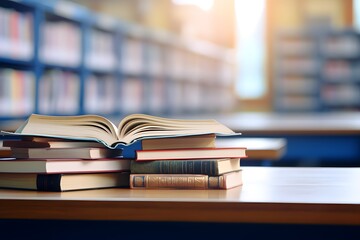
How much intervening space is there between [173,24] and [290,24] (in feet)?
6.68

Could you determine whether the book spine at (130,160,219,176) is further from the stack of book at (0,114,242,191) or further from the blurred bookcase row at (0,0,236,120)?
the blurred bookcase row at (0,0,236,120)

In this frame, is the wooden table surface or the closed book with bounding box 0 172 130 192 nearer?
the wooden table surface

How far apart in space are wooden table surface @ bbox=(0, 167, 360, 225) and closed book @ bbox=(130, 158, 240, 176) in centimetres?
4

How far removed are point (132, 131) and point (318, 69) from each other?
937 centimetres

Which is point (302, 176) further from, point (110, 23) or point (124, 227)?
point (110, 23)

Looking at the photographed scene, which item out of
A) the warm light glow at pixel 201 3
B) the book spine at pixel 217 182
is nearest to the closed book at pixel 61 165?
the book spine at pixel 217 182

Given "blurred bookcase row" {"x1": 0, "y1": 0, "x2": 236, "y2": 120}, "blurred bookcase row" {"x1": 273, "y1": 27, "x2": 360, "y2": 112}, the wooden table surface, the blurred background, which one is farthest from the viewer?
"blurred bookcase row" {"x1": 273, "y1": 27, "x2": 360, "y2": 112}

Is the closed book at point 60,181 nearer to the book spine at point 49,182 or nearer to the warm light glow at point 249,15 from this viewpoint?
the book spine at point 49,182

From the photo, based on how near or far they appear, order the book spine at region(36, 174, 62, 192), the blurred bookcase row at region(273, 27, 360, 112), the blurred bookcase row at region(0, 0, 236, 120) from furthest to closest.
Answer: the blurred bookcase row at region(273, 27, 360, 112), the blurred bookcase row at region(0, 0, 236, 120), the book spine at region(36, 174, 62, 192)

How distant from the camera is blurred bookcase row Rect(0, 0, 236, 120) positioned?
414cm

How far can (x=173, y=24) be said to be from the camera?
1019 centimetres

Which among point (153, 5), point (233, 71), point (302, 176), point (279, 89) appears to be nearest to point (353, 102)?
point (279, 89)

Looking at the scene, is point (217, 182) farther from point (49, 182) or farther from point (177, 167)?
point (49, 182)

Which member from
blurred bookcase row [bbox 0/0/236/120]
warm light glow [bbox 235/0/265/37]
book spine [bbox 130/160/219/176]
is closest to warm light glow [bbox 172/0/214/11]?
warm light glow [bbox 235/0/265/37]
